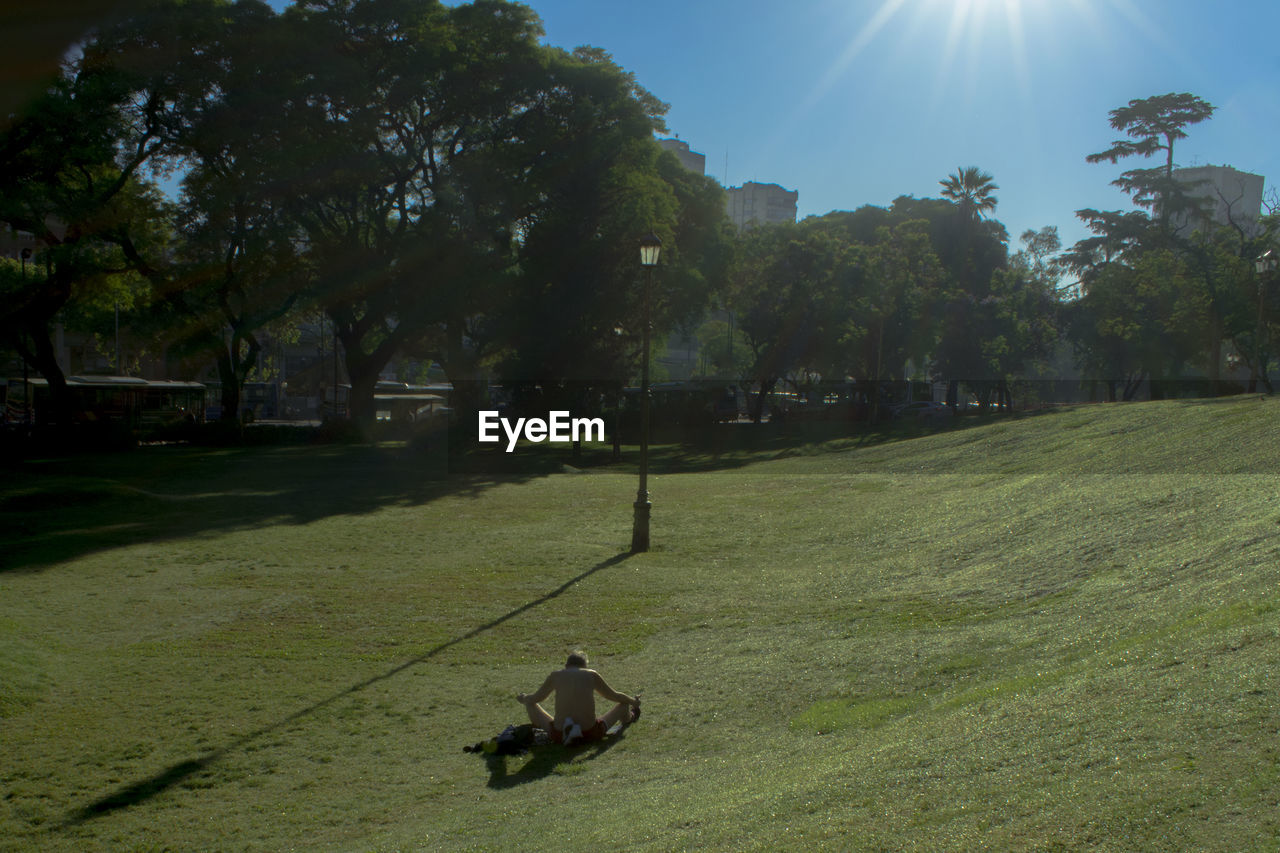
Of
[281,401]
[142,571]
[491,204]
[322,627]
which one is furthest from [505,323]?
[281,401]

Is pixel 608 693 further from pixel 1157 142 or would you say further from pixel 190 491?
pixel 1157 142

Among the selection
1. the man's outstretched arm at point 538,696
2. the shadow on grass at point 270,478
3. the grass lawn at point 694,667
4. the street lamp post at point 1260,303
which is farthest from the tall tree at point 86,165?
the street lamp post at point 1260,303

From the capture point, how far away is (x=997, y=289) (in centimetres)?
4972

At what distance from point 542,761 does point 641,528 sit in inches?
375

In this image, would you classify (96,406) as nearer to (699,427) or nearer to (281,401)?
(699,427)

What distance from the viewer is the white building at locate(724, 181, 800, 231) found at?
143875 millimetres

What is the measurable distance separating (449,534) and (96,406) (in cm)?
3031

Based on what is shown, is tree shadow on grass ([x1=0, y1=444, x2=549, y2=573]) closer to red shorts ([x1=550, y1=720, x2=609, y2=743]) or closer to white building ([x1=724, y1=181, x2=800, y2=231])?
red shorts ([x1=550, y1=720, x2=609, y2=743])

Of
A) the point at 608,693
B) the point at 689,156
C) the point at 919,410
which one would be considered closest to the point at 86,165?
the point at 608,693

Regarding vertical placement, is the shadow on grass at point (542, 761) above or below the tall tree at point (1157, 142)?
below

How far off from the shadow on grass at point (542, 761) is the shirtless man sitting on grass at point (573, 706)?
80mm

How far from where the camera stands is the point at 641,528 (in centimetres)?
1647

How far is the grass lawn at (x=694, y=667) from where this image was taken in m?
4.43

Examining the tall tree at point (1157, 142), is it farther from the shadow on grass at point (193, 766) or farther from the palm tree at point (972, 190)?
the shadow on grass at point (193, 766)
